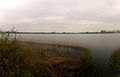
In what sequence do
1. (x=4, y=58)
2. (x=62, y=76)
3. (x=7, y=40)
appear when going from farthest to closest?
(x=62, y=76), (x=7, y=40), (x=4, y=58)

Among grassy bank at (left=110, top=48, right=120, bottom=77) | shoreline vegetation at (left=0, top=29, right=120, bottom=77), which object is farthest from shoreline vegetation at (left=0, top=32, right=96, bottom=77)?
grassy bank at (left=110, top=48, right=120, bottom=77)

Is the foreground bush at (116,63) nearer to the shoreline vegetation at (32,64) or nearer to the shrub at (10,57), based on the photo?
the shoreline vegetation at (32,64)

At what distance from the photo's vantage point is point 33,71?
1166 cm

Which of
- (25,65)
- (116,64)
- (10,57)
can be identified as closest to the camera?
(10,57)

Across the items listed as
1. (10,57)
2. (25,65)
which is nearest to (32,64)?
(25,65)

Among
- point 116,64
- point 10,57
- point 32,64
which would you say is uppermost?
point 10,57

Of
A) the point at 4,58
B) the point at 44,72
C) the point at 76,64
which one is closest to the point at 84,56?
the point at 76,64

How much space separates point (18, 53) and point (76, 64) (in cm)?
882

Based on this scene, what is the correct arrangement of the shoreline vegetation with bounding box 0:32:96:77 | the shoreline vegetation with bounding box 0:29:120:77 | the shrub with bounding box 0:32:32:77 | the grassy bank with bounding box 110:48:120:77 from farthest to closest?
the grassy bank with bounding box 110:48:120:77 → the shoreline vegetation with bounding box 0:29:120:77 → the shoreline vegetation with bounding box 0:32:96:77 → the shrub with bounding box 0:32:32:77

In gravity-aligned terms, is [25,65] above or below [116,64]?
above

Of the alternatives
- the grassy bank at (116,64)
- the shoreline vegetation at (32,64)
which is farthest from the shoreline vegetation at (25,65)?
the grassy bank at (116,64)

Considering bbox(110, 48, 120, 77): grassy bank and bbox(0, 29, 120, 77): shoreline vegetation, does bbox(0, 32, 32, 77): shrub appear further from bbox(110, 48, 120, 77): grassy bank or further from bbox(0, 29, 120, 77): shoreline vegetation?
bbox(110, 48, 120, 77): grassy bank

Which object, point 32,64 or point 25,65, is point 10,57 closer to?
point 25,65

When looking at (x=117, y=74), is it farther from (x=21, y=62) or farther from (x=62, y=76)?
(x=21, y=62)
